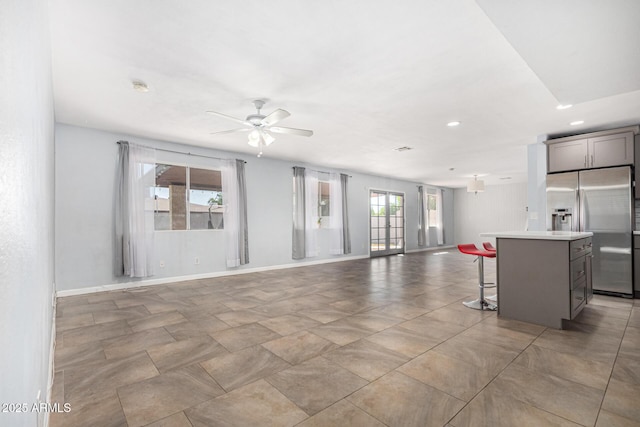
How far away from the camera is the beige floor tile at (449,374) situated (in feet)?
6.39

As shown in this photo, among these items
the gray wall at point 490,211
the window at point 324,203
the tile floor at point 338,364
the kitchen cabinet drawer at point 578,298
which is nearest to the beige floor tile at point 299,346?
the tile floor at point 338,364

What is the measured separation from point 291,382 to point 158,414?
0.79m

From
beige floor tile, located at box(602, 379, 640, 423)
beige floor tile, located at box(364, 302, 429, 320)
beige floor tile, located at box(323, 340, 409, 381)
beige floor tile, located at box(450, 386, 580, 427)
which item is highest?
beige floor tile, located at box(450, 386, 580, 427)

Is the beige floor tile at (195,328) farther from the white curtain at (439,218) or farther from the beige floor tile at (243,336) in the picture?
the white curtain at (439,218)

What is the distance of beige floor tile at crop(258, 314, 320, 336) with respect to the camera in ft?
9.89

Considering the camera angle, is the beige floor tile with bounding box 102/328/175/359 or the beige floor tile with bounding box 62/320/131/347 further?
the beige floor tile with bounding box 62/320/131/347

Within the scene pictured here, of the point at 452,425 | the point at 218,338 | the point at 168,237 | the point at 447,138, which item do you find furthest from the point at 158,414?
the point at 447,138

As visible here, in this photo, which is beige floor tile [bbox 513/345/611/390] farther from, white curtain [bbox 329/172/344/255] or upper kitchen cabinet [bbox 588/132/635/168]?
white curtain [bbox 329/172/344/255]

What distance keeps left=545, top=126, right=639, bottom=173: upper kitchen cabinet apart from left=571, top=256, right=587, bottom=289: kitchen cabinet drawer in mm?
2029

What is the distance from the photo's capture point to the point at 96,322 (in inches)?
130

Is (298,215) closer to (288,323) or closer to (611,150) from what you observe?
(288,323)

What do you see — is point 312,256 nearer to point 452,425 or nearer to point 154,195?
point 154,195

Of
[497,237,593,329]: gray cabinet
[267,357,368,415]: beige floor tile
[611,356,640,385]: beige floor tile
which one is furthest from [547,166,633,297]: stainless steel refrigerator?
[267,357,368,415]: beige floor tile

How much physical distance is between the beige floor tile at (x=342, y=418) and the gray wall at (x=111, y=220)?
14.8 feet
